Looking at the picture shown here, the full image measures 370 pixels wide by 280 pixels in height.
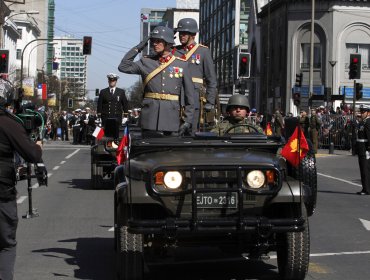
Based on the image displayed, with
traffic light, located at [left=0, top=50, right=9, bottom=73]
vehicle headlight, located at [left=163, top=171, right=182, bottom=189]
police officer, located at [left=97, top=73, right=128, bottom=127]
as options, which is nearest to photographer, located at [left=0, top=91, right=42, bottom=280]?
vehicle headlight, located at [left=163, top=171, right=182, bottom=189]

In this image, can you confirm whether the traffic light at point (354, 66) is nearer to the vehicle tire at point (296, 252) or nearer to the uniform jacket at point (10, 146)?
the vehicle tire at point (296, 252)

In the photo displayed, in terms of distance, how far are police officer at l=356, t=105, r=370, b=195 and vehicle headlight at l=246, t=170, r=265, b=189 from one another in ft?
34.5

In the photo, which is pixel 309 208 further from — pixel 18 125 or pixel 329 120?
pixel 329 120

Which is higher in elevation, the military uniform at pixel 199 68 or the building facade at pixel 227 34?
the building facade at pixel 227 34

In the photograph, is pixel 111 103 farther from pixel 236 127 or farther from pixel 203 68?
pixel 236 127

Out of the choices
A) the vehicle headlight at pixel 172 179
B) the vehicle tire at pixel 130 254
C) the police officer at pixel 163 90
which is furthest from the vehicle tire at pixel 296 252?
the police officer at pixel 163 90

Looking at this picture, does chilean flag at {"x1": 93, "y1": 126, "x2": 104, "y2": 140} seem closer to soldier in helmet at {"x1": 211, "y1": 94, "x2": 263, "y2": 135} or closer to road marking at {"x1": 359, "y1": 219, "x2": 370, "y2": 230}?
road marking at {"x1": 359, "y1": 219, "x2": 370, "y2": 230}

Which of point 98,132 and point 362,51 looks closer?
point 98,132

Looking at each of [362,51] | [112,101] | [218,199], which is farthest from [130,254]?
[362,51]

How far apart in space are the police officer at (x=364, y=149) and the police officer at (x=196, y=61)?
640 centimetres

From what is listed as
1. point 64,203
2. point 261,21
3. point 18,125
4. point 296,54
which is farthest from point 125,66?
point 261,21

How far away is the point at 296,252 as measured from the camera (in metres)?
6.92

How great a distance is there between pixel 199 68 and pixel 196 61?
140mm

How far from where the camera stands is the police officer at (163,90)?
9516mm
